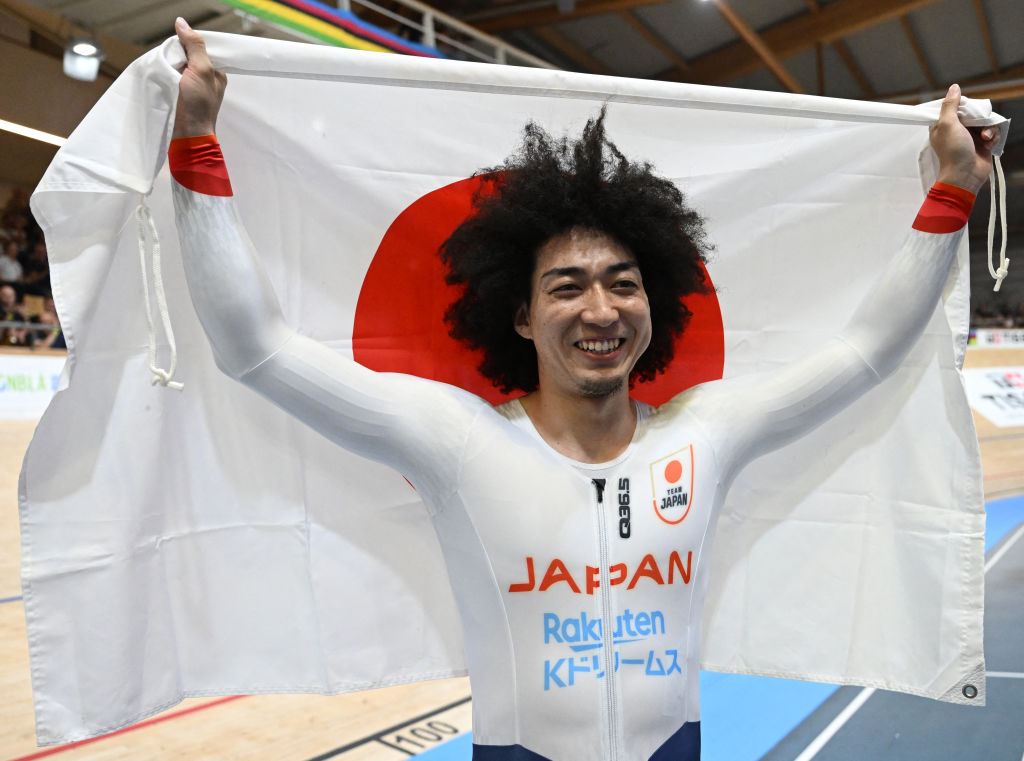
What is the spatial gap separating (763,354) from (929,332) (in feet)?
Answer: 1.28

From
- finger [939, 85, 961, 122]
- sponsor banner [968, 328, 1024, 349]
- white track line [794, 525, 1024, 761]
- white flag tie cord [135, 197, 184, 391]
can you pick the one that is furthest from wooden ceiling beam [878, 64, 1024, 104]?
white flag tie cord [135, 197, 184, 391]

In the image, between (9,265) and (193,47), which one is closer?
(193,47)

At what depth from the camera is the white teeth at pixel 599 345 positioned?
5.19 ft

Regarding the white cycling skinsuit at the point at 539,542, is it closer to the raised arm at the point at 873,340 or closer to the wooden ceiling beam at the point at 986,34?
the raised arm at the point at 873,340

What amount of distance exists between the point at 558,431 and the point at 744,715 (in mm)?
2078

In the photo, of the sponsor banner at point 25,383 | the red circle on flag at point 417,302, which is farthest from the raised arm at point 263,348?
the sponsor banner at point 25,383

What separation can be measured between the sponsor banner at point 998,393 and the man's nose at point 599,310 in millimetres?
6847

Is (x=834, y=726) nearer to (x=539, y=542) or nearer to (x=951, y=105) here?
(x=539, y=542)

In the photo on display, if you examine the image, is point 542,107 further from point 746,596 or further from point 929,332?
point 746,596

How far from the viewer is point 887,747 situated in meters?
2.83

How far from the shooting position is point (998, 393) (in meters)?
7.62

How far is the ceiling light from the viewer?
5.55 metres

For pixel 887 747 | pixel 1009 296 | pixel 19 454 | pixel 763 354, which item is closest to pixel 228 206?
pixel 763 354

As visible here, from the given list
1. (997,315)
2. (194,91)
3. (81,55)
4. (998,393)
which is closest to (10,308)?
(81,55)
